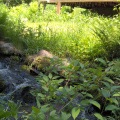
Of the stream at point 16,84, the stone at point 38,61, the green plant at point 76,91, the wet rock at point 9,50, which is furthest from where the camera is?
the wet rock at point 9,50

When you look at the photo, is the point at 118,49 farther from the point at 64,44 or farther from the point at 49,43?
the point at 49,43

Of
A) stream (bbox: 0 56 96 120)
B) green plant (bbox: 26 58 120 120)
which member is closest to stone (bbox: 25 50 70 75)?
Answer: stream (bbox: 0 56 96 120)

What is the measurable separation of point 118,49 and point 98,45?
20.0 inches

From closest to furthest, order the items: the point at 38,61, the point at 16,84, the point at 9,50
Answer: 1. the point at 16,84
2. the point at 38,61
3. the point at 9,50

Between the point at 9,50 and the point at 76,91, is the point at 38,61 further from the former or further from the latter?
the point at 76,91

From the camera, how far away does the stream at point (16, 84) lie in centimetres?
273

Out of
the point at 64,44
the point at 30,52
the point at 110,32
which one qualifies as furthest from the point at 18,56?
the point at 110,32

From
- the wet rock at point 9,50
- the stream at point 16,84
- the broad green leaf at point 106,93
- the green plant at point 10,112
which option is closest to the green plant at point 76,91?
the broad green leaf at point 106,93

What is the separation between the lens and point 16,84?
3.46m

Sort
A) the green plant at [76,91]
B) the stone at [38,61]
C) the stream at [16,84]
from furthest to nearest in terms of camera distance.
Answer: the stone at [38,61] → the stream at [16,84] → the green plant at [76,91]

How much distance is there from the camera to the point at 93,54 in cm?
407

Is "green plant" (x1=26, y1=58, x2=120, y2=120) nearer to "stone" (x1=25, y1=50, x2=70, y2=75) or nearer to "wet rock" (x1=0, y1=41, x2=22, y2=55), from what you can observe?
"stone" (x1=25, y1=50, x2=70, y2=75)

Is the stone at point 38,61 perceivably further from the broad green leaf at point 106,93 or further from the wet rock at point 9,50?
the broad green leaf at point 106,93

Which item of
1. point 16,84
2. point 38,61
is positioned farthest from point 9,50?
point 16,84
